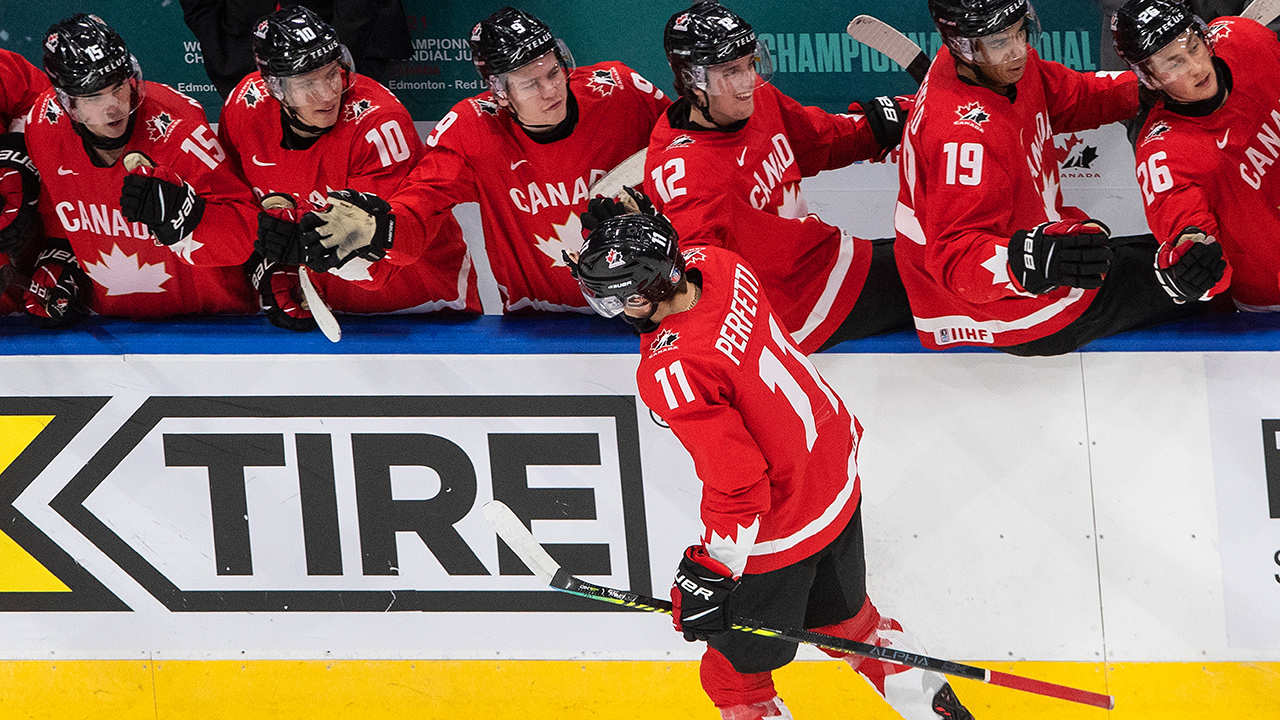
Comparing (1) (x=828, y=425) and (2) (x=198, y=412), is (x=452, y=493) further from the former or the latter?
(1) (x=828, y=425)

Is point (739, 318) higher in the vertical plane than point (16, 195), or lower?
lower

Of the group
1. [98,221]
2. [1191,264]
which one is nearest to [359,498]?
[98,221]

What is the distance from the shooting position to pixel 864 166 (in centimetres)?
429

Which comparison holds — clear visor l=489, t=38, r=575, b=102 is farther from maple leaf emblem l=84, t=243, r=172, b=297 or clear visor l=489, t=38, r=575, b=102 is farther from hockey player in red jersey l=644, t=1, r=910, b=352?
maple leaf emblem l=84, t=243, r=172, b=297

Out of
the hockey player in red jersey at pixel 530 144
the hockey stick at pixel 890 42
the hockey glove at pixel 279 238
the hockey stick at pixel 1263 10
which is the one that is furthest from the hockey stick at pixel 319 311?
the hockey stick at pixel 1263 10

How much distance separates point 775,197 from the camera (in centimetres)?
287

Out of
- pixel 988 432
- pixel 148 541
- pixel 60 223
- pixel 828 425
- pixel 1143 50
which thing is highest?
pixel 1143 50

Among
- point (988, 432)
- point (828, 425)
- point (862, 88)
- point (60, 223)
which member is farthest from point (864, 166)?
point (60, 223)

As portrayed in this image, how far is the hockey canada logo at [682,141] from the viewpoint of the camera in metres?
2.74

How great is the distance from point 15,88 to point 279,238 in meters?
1.19

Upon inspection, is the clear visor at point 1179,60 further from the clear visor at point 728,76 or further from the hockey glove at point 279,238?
the hockey glove at point 279,238

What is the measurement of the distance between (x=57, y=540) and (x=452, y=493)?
1132 millimetres

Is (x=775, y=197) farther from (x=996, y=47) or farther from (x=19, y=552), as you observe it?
(x=19, y=552)

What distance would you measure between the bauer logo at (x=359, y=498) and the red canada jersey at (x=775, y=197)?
1.71 ft
